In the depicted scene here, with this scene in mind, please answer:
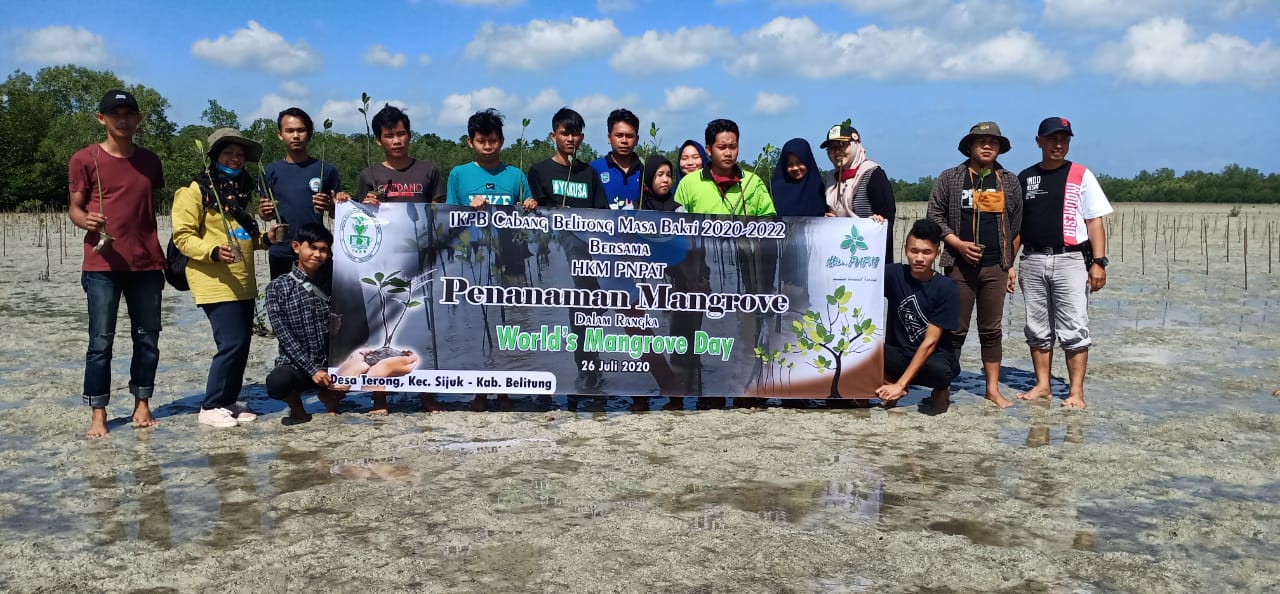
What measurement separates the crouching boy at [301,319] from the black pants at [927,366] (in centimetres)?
349

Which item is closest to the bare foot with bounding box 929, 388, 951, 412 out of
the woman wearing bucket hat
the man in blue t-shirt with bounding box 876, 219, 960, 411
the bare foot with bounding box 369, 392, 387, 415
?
the man in blue t-shirt with bounding box 876, 219, 960, 411

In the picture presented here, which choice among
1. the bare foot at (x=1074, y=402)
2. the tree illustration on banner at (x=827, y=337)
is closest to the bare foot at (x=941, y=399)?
the tree illustration on banner at (x=827, y=337)

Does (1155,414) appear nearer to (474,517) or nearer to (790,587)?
(790,587)

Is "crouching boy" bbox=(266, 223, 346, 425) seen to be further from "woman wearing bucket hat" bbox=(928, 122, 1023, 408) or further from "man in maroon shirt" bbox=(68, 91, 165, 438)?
"woman wearing bucket hat" bbox=(928, 122, 1023, 408)

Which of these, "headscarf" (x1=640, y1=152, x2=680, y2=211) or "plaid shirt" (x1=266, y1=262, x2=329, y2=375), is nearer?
"plaid shirt" (x1=266, y1=262, x2=329, y2=375)

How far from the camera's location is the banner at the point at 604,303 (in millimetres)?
5633

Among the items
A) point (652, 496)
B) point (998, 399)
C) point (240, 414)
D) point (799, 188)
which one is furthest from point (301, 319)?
point (998, 399)

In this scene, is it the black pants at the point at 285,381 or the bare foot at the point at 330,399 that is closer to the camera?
the black pants at the point at 285,381

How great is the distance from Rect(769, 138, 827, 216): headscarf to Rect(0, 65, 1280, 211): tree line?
0.21m

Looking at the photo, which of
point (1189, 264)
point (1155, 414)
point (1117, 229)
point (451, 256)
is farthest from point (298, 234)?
point (1117, 229)

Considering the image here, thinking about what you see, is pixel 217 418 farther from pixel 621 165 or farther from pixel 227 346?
pixel 621 165

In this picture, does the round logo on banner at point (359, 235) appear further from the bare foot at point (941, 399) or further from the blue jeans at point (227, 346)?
the bare foot at point (941, 399)

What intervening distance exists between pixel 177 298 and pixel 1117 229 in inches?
922

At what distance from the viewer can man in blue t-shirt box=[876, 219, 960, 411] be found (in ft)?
18.7
